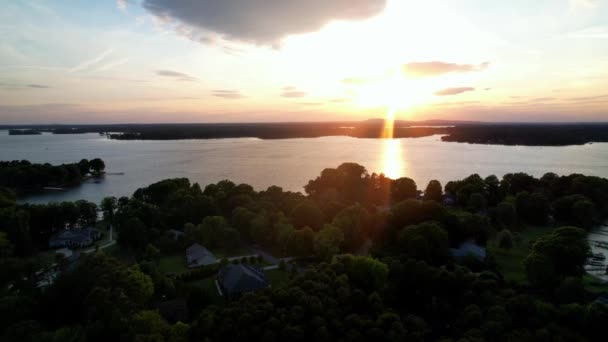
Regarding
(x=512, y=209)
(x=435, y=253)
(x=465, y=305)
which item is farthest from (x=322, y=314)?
(x=512, y=209)

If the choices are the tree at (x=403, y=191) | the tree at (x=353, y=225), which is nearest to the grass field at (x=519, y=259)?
the tree at (x=353, y=225)

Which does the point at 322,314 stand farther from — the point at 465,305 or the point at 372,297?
the point at 465,305

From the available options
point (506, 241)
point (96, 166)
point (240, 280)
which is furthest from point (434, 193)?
point (96, 166)

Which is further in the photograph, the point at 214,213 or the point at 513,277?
the point at 214,213

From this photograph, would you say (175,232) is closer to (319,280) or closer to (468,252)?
(319,280)

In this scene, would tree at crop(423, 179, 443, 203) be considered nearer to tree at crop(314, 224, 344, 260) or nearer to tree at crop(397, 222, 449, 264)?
tree at crop(397, 222, 449, 264)

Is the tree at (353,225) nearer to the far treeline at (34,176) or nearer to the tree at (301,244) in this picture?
the tree at (301,244)

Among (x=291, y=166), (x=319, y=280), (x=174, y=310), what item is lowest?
(x=174, y=310)

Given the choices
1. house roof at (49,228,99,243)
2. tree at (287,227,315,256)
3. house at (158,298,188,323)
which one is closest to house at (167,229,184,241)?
house roof at (49,228,99,243)
